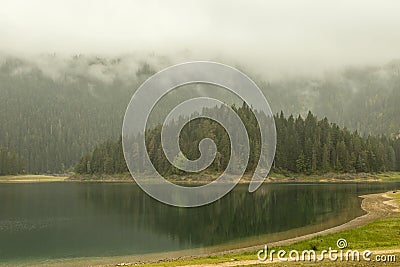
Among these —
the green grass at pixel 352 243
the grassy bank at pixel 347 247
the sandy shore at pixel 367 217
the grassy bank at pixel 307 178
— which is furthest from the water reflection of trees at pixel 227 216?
the grassy bank at pixel 307 178

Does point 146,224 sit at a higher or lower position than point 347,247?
lower

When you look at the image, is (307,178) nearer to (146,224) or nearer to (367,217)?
(367,217)

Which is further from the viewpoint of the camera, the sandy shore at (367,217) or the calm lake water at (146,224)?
the calm lake water at (146,224)

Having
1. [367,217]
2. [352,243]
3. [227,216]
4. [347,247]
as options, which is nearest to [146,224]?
[227,216]

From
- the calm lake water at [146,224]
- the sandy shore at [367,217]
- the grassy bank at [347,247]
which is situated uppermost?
the grassy bank at [347,247]

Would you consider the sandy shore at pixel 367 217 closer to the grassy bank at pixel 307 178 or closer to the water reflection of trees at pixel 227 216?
the water reflection of trees at pixel 227 216

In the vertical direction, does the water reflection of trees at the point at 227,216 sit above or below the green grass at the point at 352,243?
below

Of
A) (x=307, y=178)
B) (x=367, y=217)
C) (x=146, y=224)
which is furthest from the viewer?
(x=307, y=178)

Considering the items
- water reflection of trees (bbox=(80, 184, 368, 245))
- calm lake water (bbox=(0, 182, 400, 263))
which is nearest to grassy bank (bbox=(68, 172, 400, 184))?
water reflection of trees (bbox=(80, 184, 368, 245))

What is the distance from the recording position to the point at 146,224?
6812 cm

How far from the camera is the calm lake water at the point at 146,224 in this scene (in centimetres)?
5109

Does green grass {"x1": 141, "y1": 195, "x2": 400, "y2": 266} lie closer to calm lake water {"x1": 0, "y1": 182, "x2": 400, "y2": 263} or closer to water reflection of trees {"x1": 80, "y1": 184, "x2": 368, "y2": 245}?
calm lake water {"x1": 0, "y1": 182, "x2": 400, "y2": 263}

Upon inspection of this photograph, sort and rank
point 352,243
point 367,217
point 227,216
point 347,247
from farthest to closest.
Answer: point 227,216, point 367,217, point 352,243, point 347,247

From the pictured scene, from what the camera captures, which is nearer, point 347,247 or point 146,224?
point 347,247
